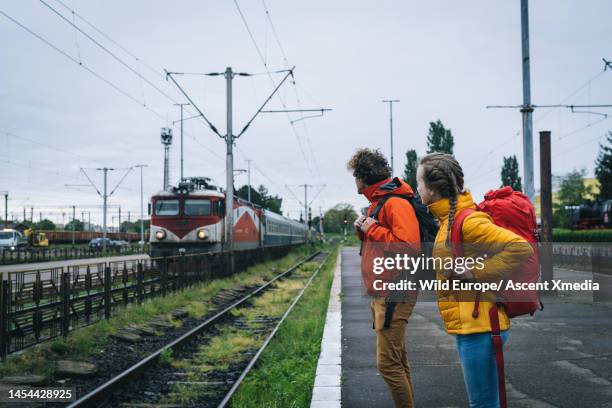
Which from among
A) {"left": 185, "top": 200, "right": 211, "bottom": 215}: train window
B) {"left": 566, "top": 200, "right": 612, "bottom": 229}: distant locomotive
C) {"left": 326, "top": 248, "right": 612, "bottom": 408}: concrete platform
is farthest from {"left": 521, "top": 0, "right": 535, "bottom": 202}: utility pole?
{"left": 566, "top": 200, "right": 612, "bottom": 229}: distant locomotive

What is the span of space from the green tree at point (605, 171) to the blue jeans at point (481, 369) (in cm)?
5833

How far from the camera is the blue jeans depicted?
2775mm

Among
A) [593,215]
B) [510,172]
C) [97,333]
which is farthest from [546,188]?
[510,172]

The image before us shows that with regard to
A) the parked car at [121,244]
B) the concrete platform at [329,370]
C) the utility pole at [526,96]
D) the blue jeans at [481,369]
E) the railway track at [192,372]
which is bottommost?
the railway track at [192,372]

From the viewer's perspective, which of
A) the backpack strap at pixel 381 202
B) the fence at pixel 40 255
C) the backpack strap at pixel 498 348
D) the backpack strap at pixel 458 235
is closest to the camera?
the backpack strap at pixel 498 348

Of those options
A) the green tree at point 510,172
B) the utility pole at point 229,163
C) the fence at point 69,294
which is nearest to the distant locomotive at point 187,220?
the utility pole at point 229,163

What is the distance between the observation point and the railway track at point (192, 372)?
6.07 m

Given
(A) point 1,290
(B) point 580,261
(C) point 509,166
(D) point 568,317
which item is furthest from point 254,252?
(C) point 509,166

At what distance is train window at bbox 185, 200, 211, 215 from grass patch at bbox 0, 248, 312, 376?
16.2ft

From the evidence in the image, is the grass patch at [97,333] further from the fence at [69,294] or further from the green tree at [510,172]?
the green tree at [510,172]

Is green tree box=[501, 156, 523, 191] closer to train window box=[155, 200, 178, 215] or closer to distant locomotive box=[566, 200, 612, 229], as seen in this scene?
distant locomotive box=[566, 200, 612, 229]

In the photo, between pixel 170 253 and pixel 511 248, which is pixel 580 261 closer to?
pixel 170 253

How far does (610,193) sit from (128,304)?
175ft

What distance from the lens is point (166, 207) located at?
2230 cm
